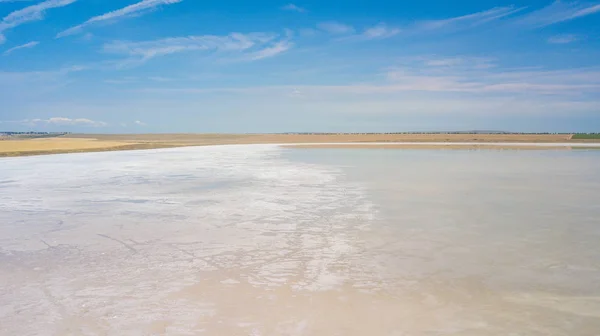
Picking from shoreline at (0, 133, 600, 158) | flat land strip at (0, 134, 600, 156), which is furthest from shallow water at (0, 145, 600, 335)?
flat land strip at (0, 134, 600, 156)

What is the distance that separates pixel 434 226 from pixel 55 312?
4.77m

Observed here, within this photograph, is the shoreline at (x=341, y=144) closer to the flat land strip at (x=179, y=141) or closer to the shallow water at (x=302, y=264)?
the flat land strip at (x=179, y=141)

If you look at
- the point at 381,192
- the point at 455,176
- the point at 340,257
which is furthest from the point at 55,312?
the point at 455,176

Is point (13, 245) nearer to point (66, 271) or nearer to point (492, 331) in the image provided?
point (66, 271)

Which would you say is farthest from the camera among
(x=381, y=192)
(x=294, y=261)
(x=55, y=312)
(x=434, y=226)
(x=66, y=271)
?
(x=381, y=192)

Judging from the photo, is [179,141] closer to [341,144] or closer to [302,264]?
[341,144]

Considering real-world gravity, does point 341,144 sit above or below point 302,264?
above

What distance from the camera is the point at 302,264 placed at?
16.2 feet

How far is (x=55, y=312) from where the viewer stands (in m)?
3.68

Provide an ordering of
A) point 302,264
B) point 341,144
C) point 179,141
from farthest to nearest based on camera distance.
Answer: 1. point 179,141
2. point 341,144
3. point 302,264

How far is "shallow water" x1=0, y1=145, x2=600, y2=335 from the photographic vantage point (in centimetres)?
353

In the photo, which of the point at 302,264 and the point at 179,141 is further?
the point at 179,141

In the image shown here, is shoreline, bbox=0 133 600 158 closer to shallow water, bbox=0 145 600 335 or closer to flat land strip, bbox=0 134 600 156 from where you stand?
flat land strip, bbox=0 134 600 156

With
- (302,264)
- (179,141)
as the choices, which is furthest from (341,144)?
(302,264)
